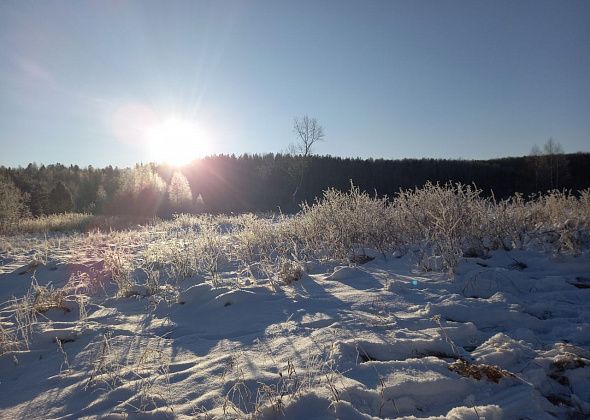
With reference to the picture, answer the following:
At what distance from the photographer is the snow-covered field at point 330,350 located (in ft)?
7.02

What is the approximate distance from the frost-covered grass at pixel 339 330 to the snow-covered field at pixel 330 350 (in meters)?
0.01

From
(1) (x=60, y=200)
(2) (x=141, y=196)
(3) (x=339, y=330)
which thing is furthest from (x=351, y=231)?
(1) (x=60, y=200)

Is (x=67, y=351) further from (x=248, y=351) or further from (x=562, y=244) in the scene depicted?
(x=562, y=244)

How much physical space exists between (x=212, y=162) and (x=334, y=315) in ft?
141

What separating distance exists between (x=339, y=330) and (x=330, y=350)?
394mm

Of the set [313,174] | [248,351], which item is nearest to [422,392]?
[248,351]

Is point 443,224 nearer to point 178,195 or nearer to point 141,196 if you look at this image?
point 178,195

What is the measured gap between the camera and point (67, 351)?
10.7ft

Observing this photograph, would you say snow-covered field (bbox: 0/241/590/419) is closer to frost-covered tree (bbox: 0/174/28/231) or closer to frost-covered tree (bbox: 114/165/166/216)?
frost-covered tree (bbox: 0/174/28/231)

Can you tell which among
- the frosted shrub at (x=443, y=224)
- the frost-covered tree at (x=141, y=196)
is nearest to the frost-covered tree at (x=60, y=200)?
the frost-covered tree at (x=141, y=196)

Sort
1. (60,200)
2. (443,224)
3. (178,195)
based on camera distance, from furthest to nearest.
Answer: (60,200), (178,195), (443,224)

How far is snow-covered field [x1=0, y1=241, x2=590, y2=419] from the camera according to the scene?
7.02 feet

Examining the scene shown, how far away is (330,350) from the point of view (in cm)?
269

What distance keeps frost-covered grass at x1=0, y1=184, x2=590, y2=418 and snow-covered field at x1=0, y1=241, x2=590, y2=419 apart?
0.04 ft
